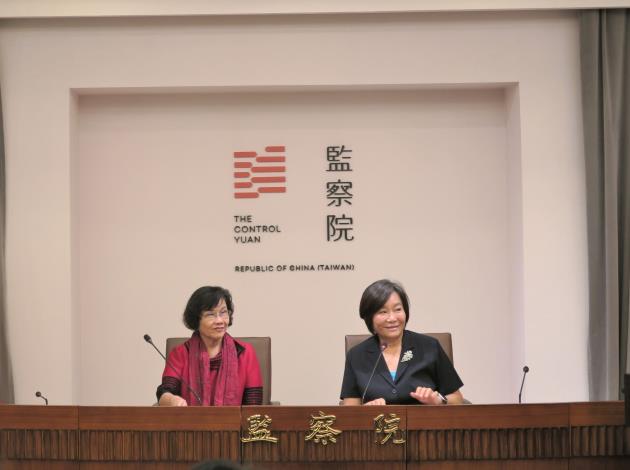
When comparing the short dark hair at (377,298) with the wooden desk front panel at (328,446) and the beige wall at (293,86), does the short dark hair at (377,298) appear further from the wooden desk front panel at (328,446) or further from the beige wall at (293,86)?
the beige wall at (293,86)

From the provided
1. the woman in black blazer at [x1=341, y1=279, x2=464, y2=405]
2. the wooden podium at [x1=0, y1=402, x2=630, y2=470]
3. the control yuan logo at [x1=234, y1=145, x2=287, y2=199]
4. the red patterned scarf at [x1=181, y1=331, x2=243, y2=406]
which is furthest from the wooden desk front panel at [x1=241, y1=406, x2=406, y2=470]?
the control yuan logo at [x1=234, y1=145, x2=287, y2=199]

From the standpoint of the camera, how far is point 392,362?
3.90 metres

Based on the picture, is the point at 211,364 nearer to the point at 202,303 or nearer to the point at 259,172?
the point at 202,303

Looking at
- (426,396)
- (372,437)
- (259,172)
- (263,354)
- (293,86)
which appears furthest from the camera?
(259,172)

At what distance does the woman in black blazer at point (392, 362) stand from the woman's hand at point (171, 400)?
689mm

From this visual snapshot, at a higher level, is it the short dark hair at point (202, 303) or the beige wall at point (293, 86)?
the beige wall at point (293, 86)

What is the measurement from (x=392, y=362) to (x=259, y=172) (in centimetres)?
225

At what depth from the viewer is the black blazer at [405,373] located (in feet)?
12.4

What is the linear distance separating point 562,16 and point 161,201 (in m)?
2.75

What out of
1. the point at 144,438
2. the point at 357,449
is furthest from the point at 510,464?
the point at 144,438

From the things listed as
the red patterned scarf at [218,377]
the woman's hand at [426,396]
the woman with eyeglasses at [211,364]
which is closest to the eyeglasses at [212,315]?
the woman with eyeglasses at [211,364]

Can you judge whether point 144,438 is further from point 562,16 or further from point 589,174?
point 562,16

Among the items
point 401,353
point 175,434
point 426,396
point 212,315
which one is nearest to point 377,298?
point 401,353

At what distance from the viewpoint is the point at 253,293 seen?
5.82 metres
